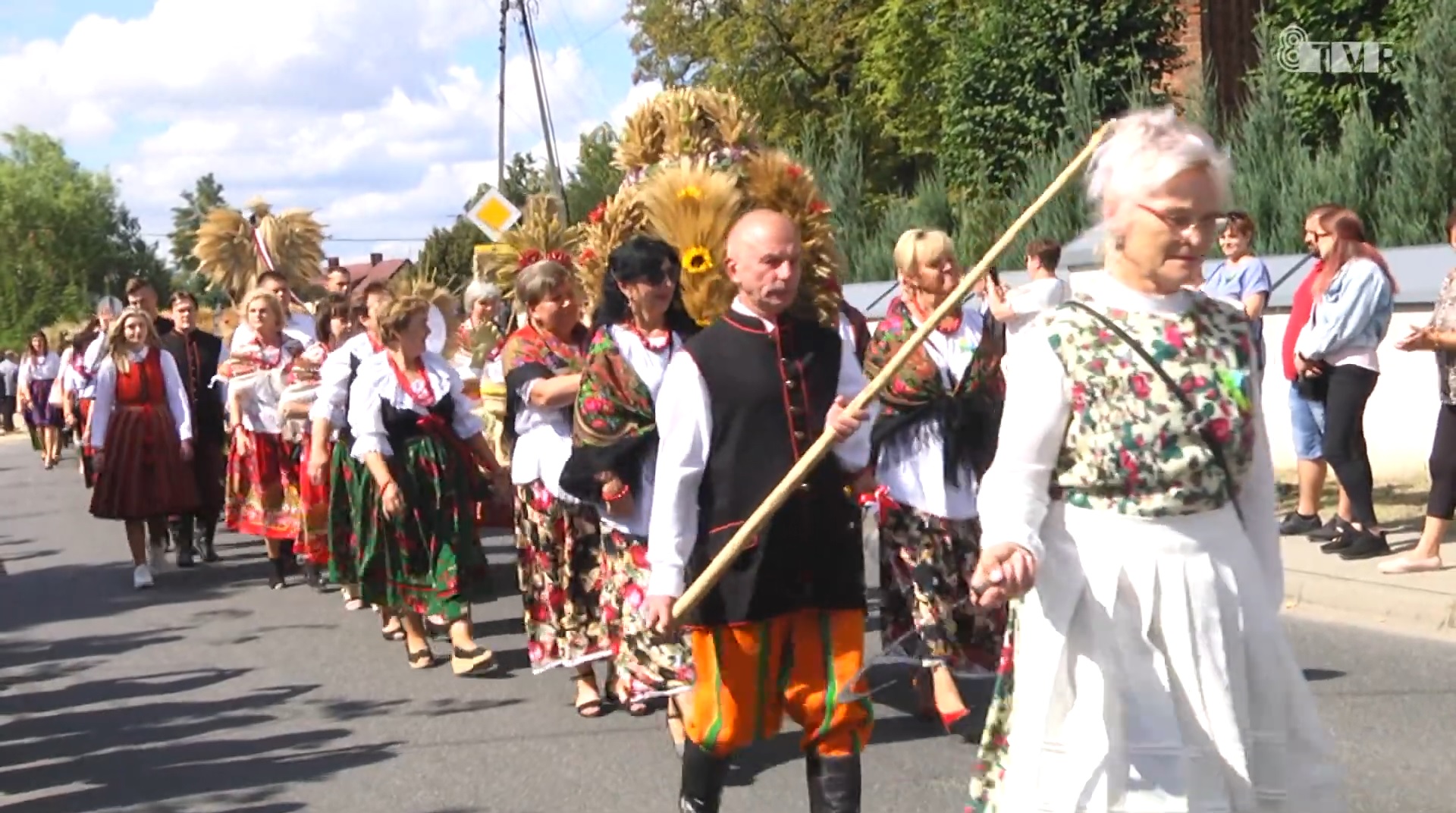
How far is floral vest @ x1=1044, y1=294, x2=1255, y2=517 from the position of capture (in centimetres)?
338

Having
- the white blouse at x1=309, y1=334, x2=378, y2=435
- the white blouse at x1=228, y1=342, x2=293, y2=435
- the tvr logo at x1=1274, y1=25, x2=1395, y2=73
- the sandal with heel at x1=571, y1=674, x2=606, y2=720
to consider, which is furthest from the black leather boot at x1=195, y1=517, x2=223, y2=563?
the tvr logo at x1=1274, y1=25, x2=1395, y2=73

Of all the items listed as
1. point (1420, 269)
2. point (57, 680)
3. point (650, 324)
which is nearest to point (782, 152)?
point (650, 324)

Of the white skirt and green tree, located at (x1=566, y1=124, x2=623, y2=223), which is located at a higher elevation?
green tree, located at (x1=566, y1=124, x2=623, y2=223)

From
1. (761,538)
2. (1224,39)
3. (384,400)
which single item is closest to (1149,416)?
(761,538)

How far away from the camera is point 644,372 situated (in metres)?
6.07

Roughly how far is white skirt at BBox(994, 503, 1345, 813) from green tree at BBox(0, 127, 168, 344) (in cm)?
8492

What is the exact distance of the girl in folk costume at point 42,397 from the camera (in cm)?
2875

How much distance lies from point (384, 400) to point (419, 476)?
0.40 metres

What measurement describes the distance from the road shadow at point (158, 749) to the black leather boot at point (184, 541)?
4213 mm

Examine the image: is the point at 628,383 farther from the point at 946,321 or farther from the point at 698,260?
the point at 946,321

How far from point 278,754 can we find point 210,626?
3.38 metres

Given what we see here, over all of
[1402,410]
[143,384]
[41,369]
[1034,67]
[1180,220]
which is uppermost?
[1034,67]

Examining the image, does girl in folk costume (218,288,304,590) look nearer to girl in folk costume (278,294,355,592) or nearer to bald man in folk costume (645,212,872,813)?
girl in folk costume (278,294,355,592)

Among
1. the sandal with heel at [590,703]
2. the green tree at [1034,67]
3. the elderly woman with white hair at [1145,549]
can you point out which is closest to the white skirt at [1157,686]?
the elderly woman with white hair at [1145,549]
